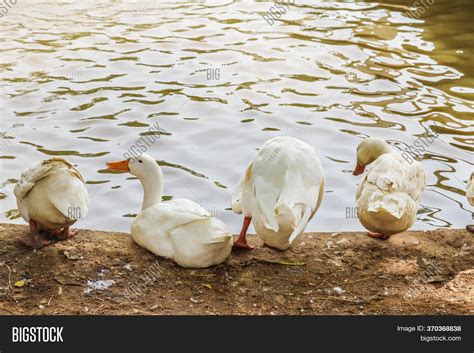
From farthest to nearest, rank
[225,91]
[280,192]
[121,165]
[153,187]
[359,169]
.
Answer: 1. [225,91]
2. [359,169]
3. [121,165]
4. [153,187]
5. [280,192]

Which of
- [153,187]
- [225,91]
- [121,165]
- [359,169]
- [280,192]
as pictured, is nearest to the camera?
[280,192]

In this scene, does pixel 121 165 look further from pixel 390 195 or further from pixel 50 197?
pixel 390 195

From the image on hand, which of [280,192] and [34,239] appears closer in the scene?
[280,192]

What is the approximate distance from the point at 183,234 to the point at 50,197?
3.28 ft

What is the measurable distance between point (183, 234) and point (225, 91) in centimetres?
467

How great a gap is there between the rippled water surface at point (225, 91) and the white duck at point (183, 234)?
1.19 metres

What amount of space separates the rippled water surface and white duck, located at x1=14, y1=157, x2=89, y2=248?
3.88 feet

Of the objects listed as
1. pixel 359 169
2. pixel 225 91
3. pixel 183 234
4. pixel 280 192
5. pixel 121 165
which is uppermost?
pixel 280 192

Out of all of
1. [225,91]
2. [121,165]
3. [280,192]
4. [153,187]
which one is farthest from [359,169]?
[225,91]

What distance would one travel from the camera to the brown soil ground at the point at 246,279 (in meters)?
4.96

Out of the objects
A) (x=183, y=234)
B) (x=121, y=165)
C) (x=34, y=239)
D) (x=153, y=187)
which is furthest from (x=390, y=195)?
(x=34, y=239)

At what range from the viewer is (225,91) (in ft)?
31.9

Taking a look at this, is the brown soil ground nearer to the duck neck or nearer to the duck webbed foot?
the duck webbed foot

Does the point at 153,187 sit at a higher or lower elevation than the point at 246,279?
higher
